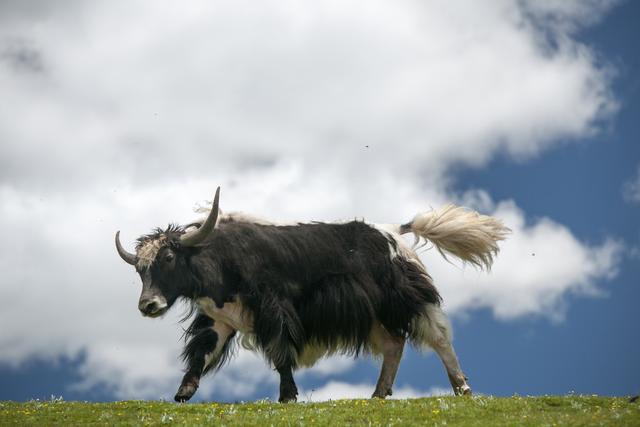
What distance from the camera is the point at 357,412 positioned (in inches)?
485

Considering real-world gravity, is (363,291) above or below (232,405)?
above

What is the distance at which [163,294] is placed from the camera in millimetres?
15297

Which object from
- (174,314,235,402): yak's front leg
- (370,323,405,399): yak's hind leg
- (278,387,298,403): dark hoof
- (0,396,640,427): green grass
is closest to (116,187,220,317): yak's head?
(174,314,235,402): yak's front leg

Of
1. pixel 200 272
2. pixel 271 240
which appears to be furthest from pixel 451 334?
pixel 200 272

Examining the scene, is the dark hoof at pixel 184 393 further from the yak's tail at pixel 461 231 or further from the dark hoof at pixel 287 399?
the yak's tail at pixel 461 231

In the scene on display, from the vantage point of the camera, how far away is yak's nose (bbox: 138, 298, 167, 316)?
15.1 metres

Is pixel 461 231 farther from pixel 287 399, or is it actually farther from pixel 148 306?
pixel 148 306

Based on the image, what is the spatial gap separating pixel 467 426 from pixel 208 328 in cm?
610

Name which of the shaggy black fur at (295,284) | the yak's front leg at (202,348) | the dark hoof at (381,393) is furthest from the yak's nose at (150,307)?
the dark hoof at (381,393)

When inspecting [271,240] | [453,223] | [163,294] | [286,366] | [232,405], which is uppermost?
[453,223]

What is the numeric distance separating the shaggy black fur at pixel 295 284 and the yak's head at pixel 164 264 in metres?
0.02

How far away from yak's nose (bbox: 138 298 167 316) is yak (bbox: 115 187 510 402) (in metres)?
0.02

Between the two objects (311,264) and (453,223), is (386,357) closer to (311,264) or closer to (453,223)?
(311,264)

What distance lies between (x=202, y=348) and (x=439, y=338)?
4405 mm
